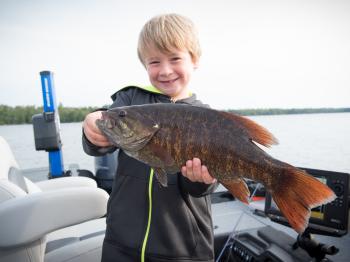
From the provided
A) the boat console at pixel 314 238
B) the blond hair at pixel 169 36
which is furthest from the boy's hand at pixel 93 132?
the boat console at pixel 314 238

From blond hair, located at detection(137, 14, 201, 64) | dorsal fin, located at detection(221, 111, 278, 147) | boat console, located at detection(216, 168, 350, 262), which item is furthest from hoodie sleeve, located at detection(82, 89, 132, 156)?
boat console, located at detection(216, 168, 350, 262)

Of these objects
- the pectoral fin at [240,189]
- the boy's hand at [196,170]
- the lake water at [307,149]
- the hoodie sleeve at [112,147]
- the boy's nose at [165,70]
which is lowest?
the lake water at [307,149]

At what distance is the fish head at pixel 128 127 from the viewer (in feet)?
5.99

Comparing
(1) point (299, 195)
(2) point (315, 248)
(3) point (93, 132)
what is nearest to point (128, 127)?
(3) point (93, 132)

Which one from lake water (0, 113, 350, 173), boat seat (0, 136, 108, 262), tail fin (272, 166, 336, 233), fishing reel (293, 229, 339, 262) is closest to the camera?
tail fin (272, 166, 336, 233)

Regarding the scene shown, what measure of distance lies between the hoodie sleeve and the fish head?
173 millimetres

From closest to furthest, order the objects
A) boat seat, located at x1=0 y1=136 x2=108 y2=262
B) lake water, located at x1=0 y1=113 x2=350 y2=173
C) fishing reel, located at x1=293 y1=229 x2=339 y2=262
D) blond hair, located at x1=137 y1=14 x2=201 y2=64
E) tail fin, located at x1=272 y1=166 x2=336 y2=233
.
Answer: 1. tail fin, located at x1=272 y1=166 x2=336 y2=233
2. blond hair, located at x1=137 y1=14 x2=201 y2=64
3. boat seat, located at x1=0 y1=136 x2=108 y2=262
4. fishing reel, located at x1=293 y1=229 x2=339 y2=262
5. lake water, located at x1=0 y1=113 x2=350 y2=173

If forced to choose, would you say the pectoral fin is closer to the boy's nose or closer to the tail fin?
the tail fin

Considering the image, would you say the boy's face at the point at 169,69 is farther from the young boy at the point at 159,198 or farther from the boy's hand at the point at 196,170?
the boy's hand at the point at 196,170

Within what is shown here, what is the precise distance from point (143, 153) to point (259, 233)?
191 cm

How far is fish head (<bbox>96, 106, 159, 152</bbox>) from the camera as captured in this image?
1.83 metres

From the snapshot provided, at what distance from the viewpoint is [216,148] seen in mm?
1731

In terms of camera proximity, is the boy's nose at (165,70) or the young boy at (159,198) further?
the boy's nose at (165,70)

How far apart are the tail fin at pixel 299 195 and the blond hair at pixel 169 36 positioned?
1.19 m
